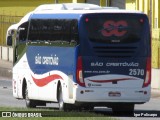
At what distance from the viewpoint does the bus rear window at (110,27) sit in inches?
1082

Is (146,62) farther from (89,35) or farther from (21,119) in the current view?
(21,119)

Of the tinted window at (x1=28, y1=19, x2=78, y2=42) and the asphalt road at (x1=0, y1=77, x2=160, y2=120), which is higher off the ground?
the tinted window at (x1=28, y1=19, x2=78, y2=42)

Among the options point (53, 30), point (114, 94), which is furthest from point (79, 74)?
point (53, 30)

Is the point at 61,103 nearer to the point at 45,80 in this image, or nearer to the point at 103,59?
the point at 45,80

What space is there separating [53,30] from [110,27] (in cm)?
259

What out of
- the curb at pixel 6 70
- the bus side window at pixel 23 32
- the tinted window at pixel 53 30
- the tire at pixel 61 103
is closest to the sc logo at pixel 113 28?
the tinted window at pixel 53 30

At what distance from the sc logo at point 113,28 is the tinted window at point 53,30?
0.87m

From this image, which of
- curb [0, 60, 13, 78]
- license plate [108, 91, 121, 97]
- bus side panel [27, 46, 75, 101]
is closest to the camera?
license plate [108, 91, 121, 97]

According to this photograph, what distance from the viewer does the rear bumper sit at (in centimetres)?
2748

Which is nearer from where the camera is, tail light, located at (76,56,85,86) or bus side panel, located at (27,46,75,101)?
tail light, located at (76,56,85,86)

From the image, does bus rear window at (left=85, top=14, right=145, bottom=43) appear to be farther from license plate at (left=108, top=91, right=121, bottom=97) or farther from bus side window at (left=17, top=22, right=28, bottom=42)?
bus side window at (left=17, top=22, right=28, bottom=42)

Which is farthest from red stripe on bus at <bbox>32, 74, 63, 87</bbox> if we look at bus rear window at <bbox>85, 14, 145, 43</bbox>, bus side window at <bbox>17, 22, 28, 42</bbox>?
bus rear window at <bbox>85, 14, 145, 43</bbox>

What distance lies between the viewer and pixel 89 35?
90.4 ft

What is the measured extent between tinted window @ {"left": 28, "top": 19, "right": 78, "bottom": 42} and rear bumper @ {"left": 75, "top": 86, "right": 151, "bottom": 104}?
Result: 1569 mm
